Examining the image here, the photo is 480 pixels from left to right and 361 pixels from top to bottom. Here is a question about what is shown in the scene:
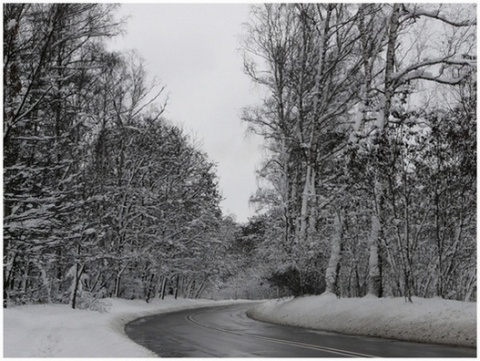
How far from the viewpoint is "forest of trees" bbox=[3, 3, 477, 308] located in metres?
15.4

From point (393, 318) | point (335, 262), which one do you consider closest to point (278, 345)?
point (393, 318)

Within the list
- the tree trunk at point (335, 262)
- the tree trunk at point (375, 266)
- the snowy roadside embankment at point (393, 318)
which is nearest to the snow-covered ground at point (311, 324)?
the snowy roadside embankment at point (393, 318)

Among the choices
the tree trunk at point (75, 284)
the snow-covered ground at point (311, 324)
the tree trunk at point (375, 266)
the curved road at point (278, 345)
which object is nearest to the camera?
the curved road at point (278, 345)

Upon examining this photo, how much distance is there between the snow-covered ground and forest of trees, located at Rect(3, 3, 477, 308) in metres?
1.34

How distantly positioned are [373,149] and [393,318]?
16.0ft

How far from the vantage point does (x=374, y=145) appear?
15.9m

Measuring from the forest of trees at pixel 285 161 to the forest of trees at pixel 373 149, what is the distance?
2.8 inches

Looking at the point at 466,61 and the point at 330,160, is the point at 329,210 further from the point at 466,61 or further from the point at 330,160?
the point at 466,61

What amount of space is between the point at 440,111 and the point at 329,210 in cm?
797

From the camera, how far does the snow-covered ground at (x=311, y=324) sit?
11.7 meters

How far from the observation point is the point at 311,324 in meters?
18.2

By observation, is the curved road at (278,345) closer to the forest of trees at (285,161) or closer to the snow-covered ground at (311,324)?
the snow-covered ground at (311,324)

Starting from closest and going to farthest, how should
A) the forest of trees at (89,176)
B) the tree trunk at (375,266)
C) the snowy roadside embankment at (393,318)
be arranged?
the snowy roadside embankment at (393,318) → the forest of trees at (89,176) → the tree trunk at (375,266)

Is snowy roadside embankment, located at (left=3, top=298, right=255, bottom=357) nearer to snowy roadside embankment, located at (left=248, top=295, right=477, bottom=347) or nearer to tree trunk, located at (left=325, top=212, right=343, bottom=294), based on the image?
snowy roadside embankment, located at (left=248, top=295, right=477, bottom=347)
